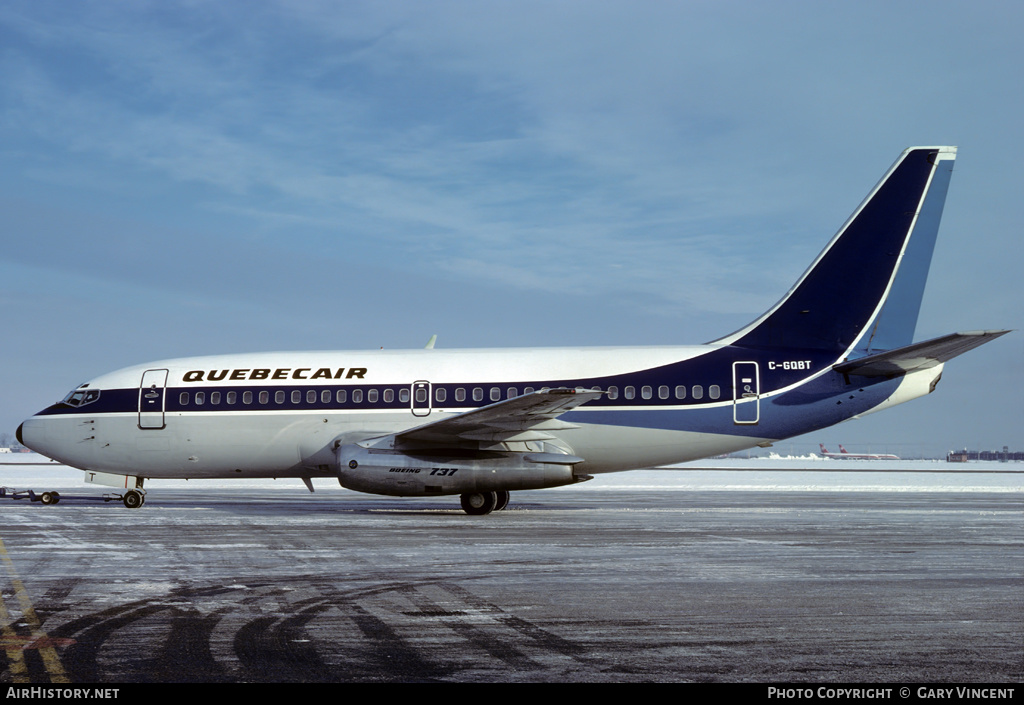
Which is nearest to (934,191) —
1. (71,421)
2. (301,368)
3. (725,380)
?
(725,380)

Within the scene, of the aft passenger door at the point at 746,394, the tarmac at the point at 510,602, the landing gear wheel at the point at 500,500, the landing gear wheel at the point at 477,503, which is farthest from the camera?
the landing gear wheel at the point at 500,500

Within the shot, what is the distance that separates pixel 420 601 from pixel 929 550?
905cm

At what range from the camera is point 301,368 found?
80.4ft

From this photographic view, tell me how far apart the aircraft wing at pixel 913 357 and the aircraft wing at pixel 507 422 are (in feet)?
21.4

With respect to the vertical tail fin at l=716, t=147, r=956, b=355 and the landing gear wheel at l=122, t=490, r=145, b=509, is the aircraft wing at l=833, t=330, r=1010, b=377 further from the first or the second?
the landing gear wheel at l=122, t=490, r=145, b=509

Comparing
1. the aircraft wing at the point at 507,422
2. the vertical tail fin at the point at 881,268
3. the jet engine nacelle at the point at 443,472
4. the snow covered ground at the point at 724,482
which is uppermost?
the vertical tail fin at the point at 881,268

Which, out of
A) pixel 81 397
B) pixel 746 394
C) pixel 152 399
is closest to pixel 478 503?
pixel 746 394

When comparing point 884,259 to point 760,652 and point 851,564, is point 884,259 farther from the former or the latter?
point 760,652

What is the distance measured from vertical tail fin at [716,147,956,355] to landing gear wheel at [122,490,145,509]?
56.1 ft

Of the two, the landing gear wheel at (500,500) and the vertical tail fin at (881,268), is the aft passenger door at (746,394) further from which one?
the landing gear wheel at (500,500)

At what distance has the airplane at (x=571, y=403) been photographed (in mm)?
21859

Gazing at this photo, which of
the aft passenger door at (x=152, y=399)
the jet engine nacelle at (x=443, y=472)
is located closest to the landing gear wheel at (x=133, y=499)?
the aft passenger door at (x=152, y=399)

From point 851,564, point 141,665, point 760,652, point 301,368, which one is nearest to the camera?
point 141,665

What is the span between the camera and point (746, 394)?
2266 centimetres
